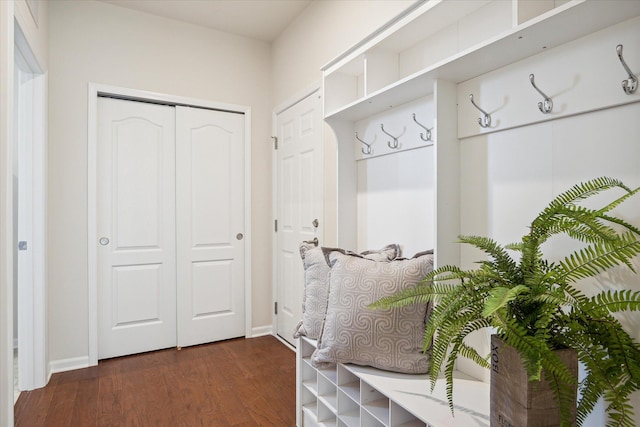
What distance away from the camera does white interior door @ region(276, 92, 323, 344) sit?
2.76 m

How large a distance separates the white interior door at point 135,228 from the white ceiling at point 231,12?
742 millimetres

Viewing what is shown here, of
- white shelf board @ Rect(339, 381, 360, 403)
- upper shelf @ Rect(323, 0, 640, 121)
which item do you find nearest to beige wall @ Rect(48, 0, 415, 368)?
upper shelf @ Rect(323, 0, 640, 121)

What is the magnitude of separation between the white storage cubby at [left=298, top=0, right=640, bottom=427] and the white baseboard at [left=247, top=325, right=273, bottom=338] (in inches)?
63.2

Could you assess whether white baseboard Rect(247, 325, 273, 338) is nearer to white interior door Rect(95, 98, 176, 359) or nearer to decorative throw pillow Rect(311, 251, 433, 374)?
white interior door Rect(95, 98, 176, 359)

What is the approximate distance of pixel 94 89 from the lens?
2.78m

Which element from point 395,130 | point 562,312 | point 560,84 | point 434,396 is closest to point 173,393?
point 434,396

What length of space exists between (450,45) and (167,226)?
2.51 meters

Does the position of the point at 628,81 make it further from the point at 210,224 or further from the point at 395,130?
the point at 210,224

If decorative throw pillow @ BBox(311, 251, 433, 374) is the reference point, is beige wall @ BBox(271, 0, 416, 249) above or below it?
above

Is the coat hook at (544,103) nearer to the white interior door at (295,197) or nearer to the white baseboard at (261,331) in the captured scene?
the white interior door at (295,197)

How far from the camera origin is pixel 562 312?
861 mm

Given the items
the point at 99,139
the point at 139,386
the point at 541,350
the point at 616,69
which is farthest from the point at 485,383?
the point at 99,139

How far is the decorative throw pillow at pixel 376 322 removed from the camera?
1398 mm

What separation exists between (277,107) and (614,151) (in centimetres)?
273
